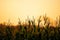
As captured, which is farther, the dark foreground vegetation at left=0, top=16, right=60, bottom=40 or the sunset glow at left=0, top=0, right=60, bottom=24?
the sunset glow at left=0, top=0, right=60, bottom=24

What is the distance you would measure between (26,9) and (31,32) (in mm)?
404

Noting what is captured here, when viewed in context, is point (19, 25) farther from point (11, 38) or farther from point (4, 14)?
point (4, 14)

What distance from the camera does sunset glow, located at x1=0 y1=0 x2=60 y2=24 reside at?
1.83 meters

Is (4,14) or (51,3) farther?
(4,14)

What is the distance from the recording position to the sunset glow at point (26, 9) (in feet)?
6.00

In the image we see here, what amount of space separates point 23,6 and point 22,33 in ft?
1.46

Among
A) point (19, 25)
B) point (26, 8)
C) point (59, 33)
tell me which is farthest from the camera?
point (26, 8)

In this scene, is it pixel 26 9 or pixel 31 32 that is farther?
pixel 26 9

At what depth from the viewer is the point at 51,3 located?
1838 millimetres

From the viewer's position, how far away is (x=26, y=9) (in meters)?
1.91

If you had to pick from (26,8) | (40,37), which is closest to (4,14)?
(26,8)

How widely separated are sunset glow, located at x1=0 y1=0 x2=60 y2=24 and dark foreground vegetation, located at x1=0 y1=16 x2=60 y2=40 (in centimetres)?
14

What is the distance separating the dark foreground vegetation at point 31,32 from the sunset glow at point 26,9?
143mm

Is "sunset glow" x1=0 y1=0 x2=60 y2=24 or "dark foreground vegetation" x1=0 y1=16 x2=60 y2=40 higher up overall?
"sunset glow" x1=0 y1=0 x2=60 y2=24
